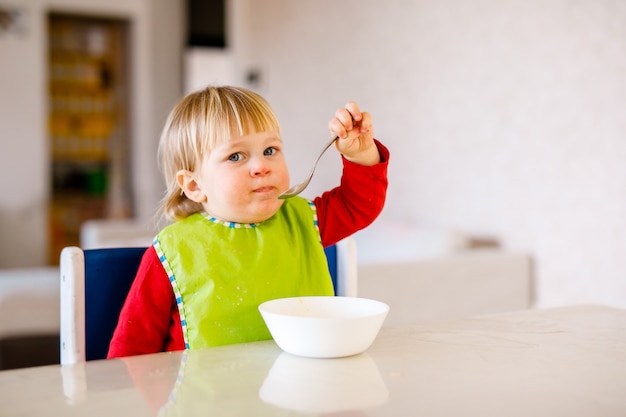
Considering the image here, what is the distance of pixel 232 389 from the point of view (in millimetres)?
662

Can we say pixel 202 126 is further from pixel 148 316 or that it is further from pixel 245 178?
pixel 148 316

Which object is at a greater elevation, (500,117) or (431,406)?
(500,117)

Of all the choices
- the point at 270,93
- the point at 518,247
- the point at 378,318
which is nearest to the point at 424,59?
the point at 518,247

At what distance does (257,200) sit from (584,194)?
1384 millimetres

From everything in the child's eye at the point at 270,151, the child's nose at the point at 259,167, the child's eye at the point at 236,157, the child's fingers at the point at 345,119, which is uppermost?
the child's fingers at the point at 345,119

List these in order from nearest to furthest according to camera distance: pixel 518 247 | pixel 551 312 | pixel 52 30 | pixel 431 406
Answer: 1. pixel 431 406
2. pixel 551 312
3. pixel 518 247
4. pixel 52 30

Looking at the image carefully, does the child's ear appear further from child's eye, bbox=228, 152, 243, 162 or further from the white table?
the white table

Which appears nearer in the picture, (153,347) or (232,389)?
(232,389)

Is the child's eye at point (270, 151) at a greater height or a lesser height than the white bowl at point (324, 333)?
greater

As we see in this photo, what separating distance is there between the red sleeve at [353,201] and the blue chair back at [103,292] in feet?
1.07

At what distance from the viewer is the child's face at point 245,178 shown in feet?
3.57

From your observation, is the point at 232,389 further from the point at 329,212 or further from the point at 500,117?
the point at 500,117

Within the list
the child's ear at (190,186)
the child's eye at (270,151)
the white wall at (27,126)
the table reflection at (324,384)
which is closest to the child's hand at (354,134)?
the child's eye at (270,151)

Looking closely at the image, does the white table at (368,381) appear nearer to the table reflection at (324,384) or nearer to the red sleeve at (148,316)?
the table reflection at (324,384)
